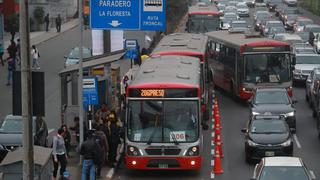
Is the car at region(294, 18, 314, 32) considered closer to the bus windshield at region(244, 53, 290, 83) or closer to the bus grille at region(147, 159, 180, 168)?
the bus windshield at region(244, 53, 290, 83)

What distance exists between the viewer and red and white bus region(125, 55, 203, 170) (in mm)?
22828

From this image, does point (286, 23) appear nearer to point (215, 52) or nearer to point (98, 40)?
point (215, 52)

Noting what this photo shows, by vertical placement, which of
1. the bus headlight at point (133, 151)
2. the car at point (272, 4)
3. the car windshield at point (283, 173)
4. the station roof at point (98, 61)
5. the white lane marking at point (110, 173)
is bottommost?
the white lane marking at point (110, 173)

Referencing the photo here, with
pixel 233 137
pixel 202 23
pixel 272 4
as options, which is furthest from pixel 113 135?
pixel 272 4

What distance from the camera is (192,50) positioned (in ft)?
106

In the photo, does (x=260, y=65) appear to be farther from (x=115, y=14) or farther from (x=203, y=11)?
(x=203, y=11)

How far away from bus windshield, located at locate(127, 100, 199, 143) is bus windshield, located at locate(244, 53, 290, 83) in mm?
12935

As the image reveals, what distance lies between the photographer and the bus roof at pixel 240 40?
35.4m

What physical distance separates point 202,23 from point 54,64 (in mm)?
10536

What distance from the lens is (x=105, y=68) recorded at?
29250 mm

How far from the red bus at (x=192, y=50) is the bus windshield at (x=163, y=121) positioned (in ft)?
20.5

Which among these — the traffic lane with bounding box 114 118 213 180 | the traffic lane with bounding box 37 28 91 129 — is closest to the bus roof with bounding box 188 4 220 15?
the traffic lane with bounding box 37 28 91 129

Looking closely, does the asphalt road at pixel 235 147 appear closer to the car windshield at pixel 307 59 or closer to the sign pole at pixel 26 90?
the car windshield at pixel 307 59

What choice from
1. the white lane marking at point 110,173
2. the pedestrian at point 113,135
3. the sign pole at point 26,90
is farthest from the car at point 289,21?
the sign pole at point 26,90
